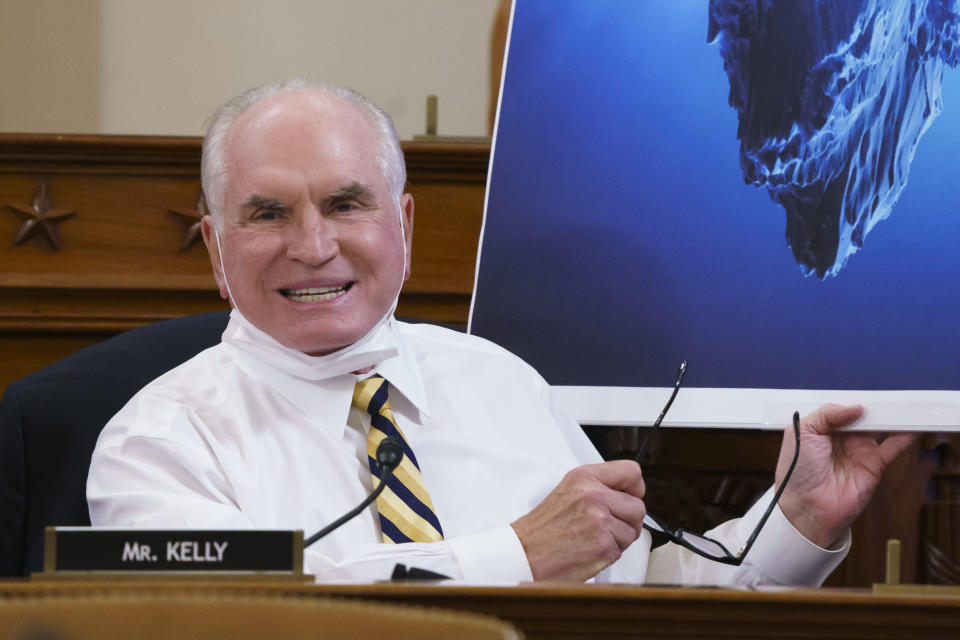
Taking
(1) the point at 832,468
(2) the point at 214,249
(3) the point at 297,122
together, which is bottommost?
(1) the point at 832,468

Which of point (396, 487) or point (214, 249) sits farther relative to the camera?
point (214, 249)

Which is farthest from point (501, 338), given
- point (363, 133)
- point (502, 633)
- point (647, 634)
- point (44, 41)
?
point (44, 41)

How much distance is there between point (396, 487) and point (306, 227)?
353mm

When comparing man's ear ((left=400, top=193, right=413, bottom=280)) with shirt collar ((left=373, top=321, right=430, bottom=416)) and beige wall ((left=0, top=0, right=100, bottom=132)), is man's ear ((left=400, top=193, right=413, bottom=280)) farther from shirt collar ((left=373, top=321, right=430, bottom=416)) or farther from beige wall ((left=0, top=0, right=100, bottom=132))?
beige wall ((left=0, top=0, right=100, bottom=132))

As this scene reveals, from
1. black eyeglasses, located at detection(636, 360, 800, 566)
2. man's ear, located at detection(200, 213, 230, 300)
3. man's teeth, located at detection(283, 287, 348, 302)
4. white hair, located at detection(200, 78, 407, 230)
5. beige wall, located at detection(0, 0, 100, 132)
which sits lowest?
black eyeglasses, located at detection(636, 360, 800, 566)

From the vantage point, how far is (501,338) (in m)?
1.76

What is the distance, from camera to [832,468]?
1.50 m

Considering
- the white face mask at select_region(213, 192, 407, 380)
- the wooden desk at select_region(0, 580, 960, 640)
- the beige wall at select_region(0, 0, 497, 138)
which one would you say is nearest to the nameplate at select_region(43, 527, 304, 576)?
the wooden desk at select_region(0, 580, 960, 640)

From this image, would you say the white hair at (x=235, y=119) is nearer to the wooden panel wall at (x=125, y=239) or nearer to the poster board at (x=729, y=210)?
the poster board at (x=729, y=210)

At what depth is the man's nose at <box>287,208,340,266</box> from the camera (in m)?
1.54

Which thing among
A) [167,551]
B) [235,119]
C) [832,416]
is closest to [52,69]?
[235,119]

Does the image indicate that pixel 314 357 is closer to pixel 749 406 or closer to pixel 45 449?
pixel 45 449

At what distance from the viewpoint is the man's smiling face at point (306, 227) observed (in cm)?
155

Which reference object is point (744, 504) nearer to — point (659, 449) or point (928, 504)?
point (659, 449)
